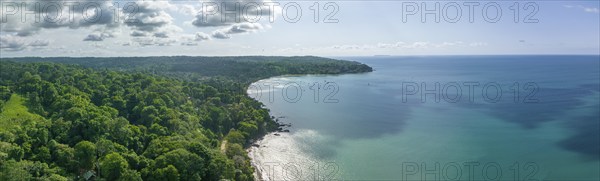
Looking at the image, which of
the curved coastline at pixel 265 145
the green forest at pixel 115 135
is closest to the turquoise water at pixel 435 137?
the curved coastline at pixel 265 145

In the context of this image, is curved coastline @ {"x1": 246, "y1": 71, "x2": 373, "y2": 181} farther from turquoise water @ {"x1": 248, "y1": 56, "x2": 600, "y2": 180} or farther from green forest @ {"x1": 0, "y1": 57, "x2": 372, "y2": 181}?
green forest @ {"x1": 0, "y1": 57, "x2": 372, "y2": 181}

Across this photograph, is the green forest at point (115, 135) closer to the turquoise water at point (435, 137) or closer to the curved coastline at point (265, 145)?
the curved coastline at point (265, 145)

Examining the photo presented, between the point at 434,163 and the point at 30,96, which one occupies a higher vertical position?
the point at 30,96

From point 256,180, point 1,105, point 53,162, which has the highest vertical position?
point 1,105

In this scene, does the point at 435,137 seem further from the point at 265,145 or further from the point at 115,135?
the point at 115,135

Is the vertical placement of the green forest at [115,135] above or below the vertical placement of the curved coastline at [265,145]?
above

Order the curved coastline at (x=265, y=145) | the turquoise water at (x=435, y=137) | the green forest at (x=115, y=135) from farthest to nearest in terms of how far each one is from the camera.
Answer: the turquoise water at (x=435, y=137)
the curved coastline at (x=265, y=145)
the green forest at (x=115, y=135)

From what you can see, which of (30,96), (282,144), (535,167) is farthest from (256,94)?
(535,167)

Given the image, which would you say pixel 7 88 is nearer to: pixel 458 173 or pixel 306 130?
pixel 306 130

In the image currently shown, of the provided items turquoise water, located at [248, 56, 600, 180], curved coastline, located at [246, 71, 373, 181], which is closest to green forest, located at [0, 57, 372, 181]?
curved coastline, located at [246, 71, 373, 181]
